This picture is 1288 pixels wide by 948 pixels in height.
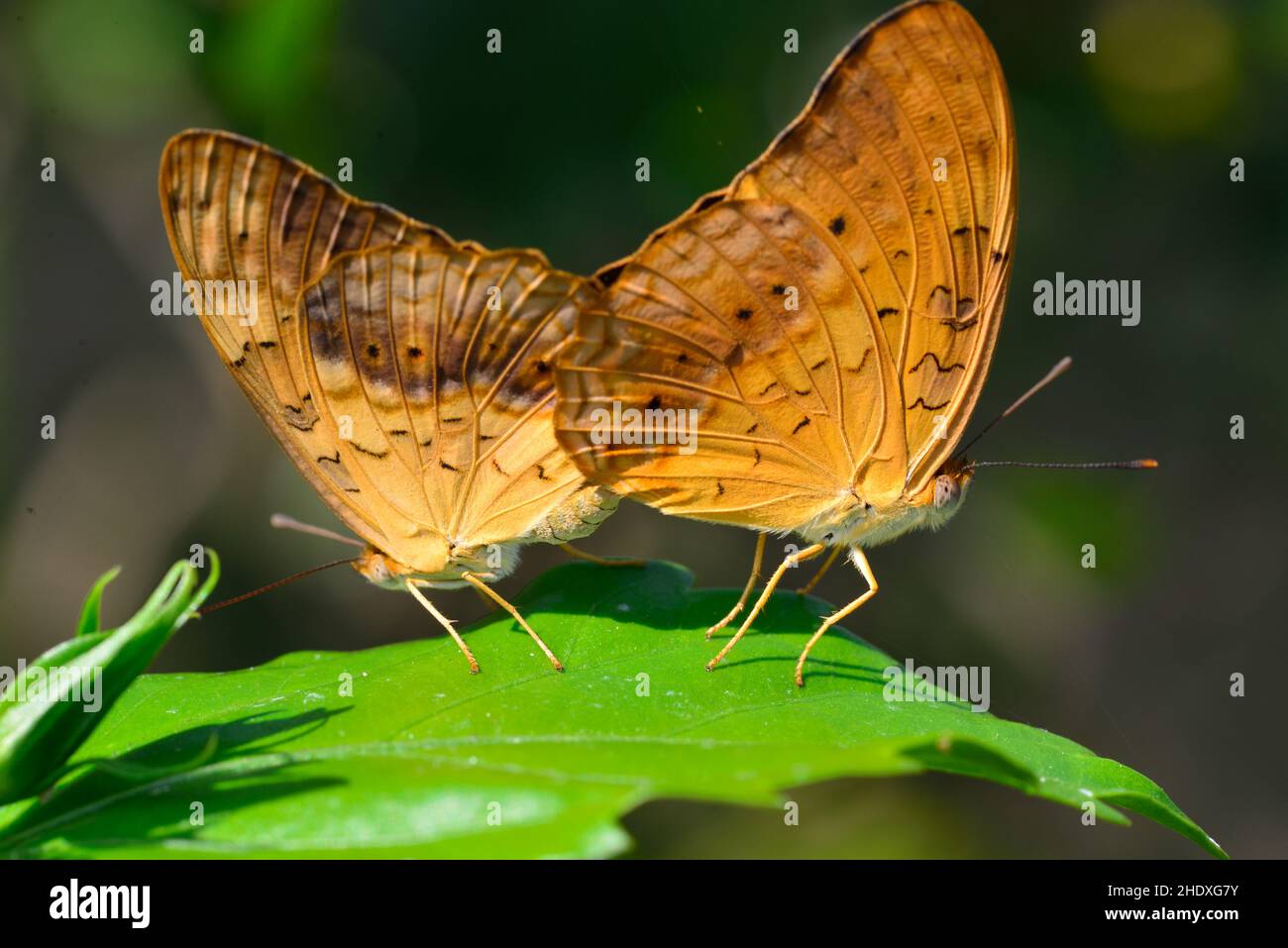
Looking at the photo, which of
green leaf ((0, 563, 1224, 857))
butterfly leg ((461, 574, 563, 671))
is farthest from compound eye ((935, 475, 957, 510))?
butterfly leg ((461, 574, 563, 671))

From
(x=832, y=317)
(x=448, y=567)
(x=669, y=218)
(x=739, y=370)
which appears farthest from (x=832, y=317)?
(x=669, y=218)

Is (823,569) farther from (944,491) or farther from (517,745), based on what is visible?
(517,745)

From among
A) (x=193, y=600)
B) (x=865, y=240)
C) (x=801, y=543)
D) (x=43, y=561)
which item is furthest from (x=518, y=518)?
(x=43, y=561)

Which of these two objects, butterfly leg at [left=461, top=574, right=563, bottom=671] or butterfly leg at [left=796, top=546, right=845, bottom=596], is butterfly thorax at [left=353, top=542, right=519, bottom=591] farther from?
butterfly leg at [left=796, top=546, right=845, bottom=596]

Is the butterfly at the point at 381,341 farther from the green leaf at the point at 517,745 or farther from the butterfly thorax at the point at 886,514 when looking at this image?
the butterfly thorax at the point at 886,514

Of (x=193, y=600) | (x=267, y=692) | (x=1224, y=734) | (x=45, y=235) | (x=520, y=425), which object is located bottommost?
→ (x=1224, y=734)
